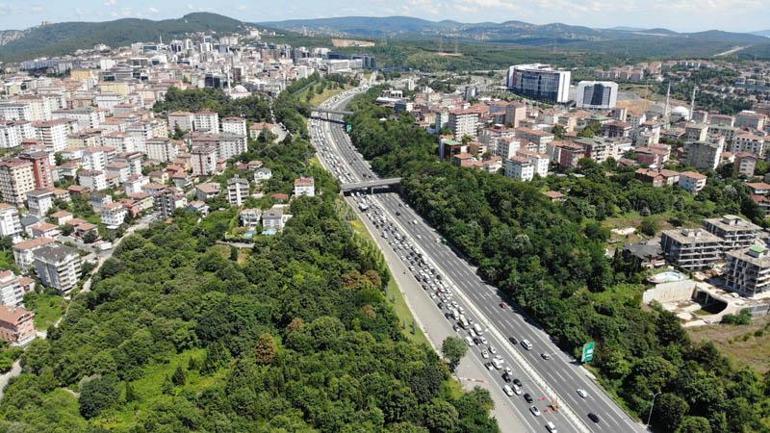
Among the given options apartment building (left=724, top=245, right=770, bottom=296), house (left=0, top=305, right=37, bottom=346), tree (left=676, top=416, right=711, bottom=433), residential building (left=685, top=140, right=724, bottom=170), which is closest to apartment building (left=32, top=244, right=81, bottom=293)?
house (left=0, top=305, right=37, bottom=346)

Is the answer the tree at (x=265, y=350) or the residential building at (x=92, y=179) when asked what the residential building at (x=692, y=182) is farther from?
the residential building at (x=92, y=179)

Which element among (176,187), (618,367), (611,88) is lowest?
(618,367)

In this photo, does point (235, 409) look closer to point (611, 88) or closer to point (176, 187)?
point (176, 187)

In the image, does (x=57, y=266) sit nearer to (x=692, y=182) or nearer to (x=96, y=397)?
(x=96, y=397)

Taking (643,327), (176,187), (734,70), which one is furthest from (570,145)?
(734,70)

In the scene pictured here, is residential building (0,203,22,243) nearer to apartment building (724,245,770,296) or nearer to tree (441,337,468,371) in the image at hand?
tree (441,337,468,371)
